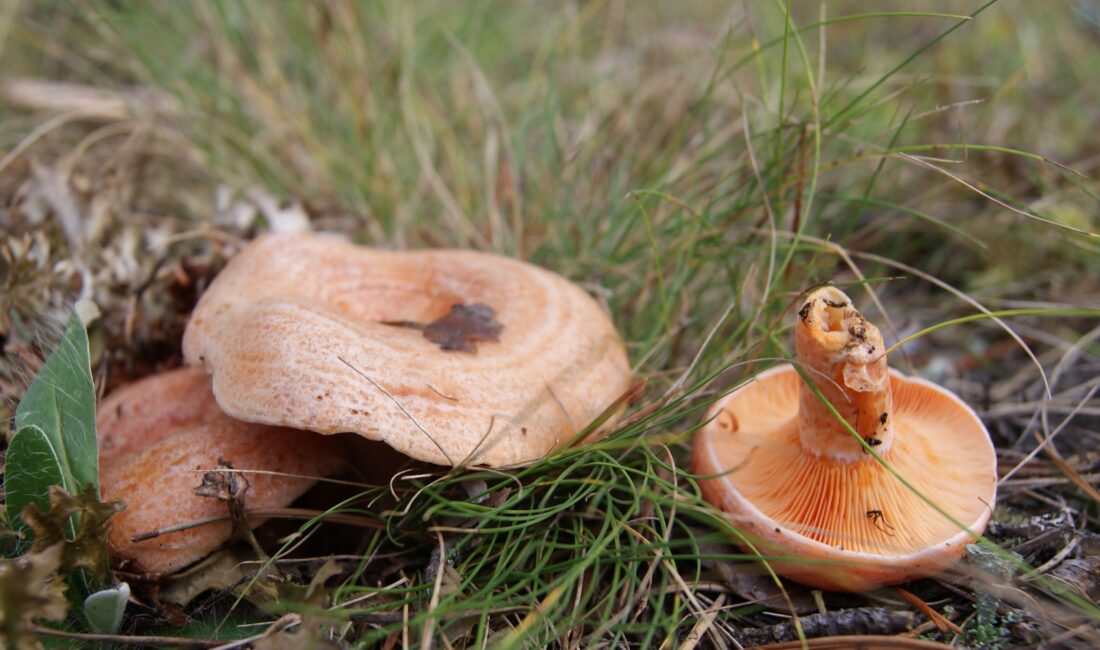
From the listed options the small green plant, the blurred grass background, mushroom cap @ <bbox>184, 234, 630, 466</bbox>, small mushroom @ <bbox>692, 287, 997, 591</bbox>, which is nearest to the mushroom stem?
small mushroom @ <bbox>692, 287, 997, 591</bbox>

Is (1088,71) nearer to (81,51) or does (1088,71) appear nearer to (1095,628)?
(1095,628)

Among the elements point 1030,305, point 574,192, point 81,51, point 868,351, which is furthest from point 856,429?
point 81,51

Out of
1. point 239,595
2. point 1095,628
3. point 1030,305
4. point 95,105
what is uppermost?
point 95,105

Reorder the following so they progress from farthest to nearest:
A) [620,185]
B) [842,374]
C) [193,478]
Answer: [620,185] < [193,478] < [842,374]

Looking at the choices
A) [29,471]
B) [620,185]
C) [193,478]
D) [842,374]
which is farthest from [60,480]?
[620,185]

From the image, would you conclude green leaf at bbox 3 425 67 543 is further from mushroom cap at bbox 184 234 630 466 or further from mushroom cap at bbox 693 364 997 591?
mushroom cap at bbox 693 364 997 591

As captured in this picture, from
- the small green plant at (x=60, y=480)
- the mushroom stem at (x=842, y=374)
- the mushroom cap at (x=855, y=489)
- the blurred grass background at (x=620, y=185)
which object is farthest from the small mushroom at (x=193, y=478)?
the mushroom stem at (x=842, y=374)

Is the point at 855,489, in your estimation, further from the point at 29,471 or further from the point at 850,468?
the point at 29,471
